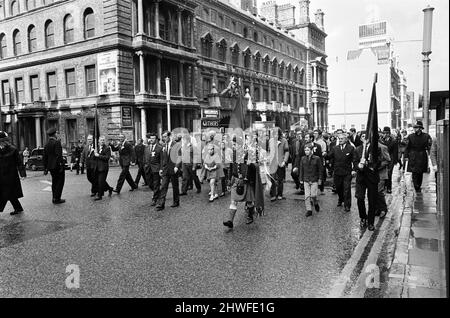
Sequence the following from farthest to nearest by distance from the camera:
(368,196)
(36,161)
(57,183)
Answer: (36,161) → (57,183) → (368,196)

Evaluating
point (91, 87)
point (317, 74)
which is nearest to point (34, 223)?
point (91, 87)

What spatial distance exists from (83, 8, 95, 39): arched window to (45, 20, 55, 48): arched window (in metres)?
3.74

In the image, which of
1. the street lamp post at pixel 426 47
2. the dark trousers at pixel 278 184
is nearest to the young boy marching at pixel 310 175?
the dark trousers at pixel 278 184

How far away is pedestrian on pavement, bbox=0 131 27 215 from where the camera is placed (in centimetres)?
905

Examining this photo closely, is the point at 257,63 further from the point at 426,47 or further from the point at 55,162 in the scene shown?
the point at 55,162

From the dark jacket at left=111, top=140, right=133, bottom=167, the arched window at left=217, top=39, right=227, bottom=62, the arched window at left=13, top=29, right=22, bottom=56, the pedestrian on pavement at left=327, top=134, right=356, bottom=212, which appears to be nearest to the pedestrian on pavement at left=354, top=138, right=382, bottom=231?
the pedestrian on pavement at left=327, top=134, right=356, bottom=212

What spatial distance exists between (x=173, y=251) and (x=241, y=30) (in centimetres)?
4207

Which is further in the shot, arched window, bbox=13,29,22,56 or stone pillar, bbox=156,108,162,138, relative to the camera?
arched window, bbox=13,29,22,56

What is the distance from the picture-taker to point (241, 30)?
Result: 148ft

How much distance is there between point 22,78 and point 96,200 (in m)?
27.0

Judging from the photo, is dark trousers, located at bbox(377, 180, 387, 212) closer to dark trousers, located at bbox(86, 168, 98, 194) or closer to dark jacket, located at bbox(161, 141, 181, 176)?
dark jacket, located at bbox(161, 141, 181, 176)

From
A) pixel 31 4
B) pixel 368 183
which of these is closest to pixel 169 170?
pixel 368 183

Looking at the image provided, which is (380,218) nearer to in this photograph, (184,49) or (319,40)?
(184,49)

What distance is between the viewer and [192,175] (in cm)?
1316
